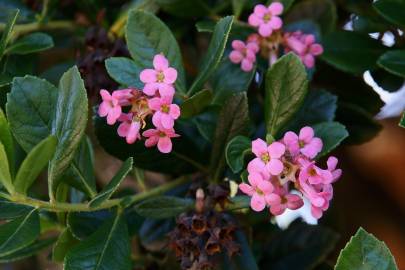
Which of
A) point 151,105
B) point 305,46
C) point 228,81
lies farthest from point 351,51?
point 151,105

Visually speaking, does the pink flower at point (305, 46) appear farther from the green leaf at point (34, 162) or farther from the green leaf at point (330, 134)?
the green leaf at point (34, 162)

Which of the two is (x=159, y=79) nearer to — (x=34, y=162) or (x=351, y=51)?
(x=34, y=162)

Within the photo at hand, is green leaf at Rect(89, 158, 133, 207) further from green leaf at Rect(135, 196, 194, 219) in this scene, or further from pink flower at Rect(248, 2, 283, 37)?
pink flower at Rect(248, 2, 283, 37)

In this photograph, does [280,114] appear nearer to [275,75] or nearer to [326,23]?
[275,75]

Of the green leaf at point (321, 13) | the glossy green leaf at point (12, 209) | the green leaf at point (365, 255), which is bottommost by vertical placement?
the green leaf at point (321, 13)

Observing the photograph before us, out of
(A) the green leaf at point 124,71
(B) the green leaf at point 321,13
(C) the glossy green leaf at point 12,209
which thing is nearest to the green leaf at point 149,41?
(A) the green leaf at point 124,71

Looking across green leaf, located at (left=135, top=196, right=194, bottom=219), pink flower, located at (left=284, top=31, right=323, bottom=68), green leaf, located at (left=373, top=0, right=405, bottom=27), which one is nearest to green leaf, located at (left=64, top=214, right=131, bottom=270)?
green leaf, located at (left=135, top=196, right=194, bottom=219)
